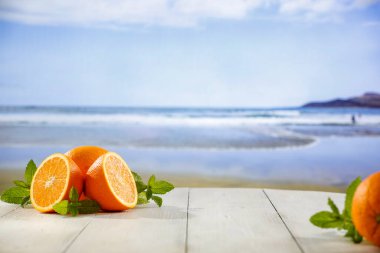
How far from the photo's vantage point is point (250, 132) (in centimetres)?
844

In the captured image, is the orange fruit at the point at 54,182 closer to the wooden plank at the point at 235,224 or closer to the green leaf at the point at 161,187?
the green leaf at the point at 161,187

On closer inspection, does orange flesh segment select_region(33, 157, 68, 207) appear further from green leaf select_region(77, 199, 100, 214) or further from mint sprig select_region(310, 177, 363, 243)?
mint sprig select_region(310, 177, 363, 243)

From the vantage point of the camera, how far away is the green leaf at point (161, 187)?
154 cm

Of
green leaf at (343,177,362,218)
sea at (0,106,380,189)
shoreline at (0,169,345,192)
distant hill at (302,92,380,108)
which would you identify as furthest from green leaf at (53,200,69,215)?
distant hill at (302,92,380,108)

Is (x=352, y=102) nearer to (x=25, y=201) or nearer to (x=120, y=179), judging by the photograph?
(x=120, y=179)

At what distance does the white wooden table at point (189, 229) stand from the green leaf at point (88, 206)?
0.03 metres

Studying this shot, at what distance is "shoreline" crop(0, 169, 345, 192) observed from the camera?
4199 mm

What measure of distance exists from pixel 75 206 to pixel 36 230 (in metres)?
0.17

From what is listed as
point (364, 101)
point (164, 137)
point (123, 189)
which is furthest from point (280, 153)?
point (364, 101)

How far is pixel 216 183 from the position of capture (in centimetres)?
432

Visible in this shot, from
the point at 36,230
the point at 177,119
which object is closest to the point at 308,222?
the point at 36,230

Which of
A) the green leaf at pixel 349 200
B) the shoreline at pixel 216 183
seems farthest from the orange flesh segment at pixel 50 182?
the shoreline at pixel 216 183

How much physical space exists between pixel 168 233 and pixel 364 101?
11.0 meters

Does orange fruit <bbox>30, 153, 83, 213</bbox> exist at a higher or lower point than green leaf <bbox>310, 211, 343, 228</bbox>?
higher
